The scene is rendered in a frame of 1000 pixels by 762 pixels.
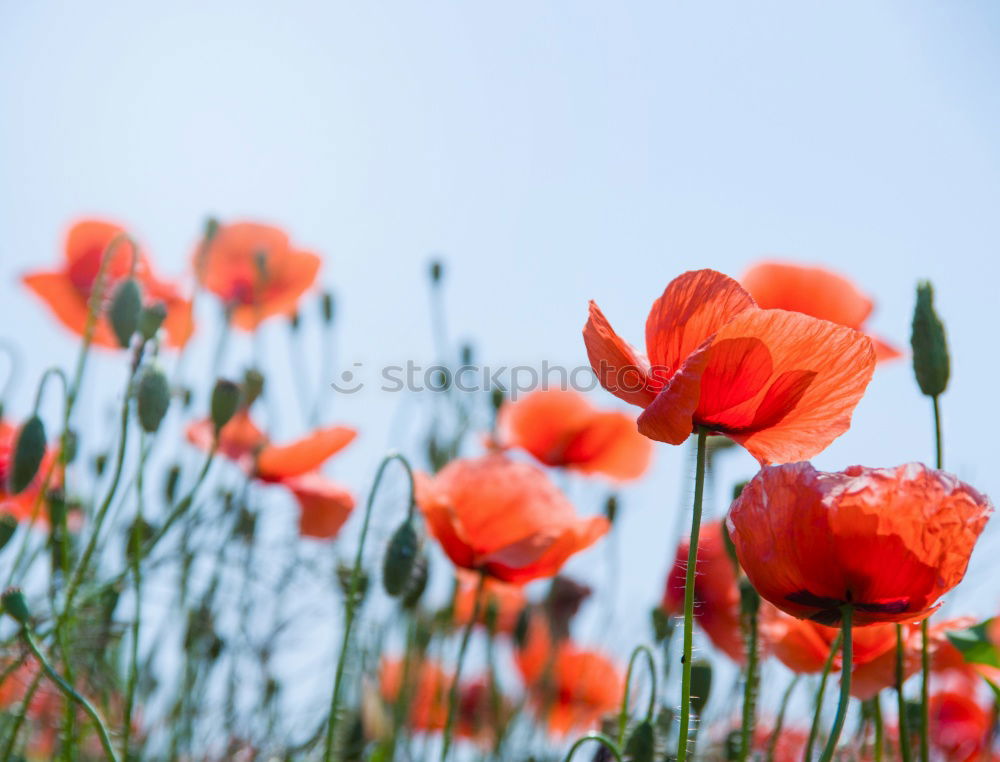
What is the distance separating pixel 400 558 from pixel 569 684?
3.00ft

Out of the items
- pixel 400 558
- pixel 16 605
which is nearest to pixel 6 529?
pixel 16 605

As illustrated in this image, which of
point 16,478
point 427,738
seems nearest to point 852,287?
point 427,738

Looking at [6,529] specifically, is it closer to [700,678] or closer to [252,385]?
[252,385]

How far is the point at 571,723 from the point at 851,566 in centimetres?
155

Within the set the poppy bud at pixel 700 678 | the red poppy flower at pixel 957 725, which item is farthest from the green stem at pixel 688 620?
the red poppy flower at pixel 957 725

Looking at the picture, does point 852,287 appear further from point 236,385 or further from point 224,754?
point 224,754

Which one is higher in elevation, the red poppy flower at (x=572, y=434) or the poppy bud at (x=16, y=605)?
the red poppy flower at (x=572, y=434)

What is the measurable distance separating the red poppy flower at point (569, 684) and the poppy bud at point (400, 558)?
759 mm

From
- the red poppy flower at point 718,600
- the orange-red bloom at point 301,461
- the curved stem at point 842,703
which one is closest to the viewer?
the curved stem at point 842,703

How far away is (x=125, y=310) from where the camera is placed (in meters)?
1.45

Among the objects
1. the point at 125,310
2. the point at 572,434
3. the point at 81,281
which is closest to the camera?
the point at 125,310

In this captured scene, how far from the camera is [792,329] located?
0.80 m

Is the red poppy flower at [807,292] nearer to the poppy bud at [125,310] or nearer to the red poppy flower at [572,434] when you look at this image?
the red poppy flower at [572,434]

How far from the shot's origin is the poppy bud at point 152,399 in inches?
51.6
